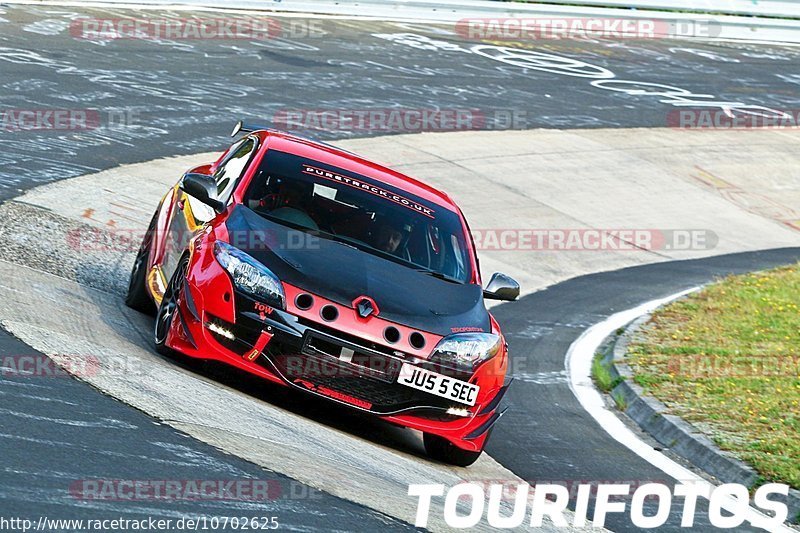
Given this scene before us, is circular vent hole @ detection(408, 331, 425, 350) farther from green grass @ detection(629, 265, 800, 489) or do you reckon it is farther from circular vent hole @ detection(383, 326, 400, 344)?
green grass @ detection(629, 265, 800, 489)

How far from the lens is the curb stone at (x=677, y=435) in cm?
803

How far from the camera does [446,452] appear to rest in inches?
301

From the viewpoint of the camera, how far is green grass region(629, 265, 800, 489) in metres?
8.58

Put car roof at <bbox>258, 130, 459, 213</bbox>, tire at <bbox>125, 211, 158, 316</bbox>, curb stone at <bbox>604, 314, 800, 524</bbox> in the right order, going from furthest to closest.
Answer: tire at <bbox>125, 211, 158, 316</bbox>
car roof at <bbox>258, 130, 459, 213</bbox>
curb stone at <bbox>604, 314, 800, 524</bbox>

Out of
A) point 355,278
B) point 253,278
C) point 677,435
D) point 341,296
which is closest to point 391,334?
point 341,296

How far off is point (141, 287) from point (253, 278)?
220cm

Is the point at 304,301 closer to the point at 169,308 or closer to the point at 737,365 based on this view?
the point at 169,308

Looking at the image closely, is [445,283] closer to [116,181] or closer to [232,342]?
[232,342]

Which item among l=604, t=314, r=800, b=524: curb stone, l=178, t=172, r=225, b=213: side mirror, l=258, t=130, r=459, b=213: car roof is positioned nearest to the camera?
l=604, t=314, r=800, b=524: curb stone

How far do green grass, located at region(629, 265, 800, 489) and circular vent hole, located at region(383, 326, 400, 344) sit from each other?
245 cm

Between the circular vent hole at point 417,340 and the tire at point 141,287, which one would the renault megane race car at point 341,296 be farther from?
the tire at point 141,287

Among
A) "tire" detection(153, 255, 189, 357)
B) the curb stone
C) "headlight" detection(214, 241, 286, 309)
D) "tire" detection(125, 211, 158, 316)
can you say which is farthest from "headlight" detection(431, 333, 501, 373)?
"tire" detection(125, 211, 158, 316)

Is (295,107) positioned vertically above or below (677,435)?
above

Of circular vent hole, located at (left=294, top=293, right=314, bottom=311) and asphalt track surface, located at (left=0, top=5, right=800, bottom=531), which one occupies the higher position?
circular vent hole, located at (left=294, top=293, right=314, bottom=311)
